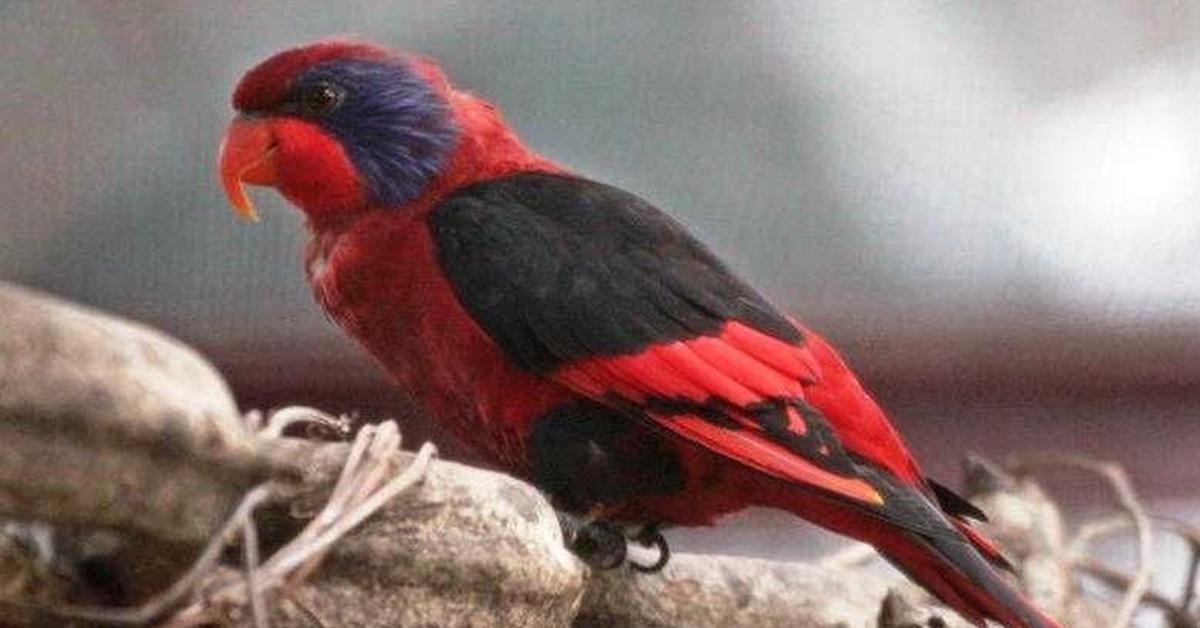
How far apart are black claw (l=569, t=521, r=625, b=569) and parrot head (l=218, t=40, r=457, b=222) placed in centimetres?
18

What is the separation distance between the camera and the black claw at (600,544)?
792 millimetres

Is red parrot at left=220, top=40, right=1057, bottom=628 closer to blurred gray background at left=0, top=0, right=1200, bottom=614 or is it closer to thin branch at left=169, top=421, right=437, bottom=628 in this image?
thin branch at left=169, top=421, right=437, bottom=628

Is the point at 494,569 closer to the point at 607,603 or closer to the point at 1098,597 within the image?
the point at 607,603

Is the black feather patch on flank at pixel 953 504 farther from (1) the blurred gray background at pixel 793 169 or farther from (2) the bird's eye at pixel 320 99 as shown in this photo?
(1) the blurred gray background at pixel 793 169

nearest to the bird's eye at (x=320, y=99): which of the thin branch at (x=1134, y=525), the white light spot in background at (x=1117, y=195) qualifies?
the thin branch at (x=1134, y=525)

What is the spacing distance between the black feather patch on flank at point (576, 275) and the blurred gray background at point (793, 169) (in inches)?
15.6

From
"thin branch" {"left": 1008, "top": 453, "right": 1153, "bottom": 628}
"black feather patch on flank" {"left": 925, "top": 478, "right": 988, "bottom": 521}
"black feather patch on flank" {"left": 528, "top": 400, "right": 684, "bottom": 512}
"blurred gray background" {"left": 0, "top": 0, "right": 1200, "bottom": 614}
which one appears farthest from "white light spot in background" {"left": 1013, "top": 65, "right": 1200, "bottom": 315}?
"black feather patch on flank" {"left": 528, "top": 400, "right": 684, "bottom": 512}

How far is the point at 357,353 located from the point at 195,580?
2.75 feet

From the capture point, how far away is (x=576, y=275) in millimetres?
801

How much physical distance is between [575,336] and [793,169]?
27.3 inches

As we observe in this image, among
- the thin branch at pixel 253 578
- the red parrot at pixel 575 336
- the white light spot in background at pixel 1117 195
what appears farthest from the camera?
the white light spot in background at pixel 1117 195

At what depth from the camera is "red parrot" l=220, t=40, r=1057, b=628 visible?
78 cm

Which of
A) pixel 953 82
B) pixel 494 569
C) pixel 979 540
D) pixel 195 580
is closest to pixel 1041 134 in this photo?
pixel 953 82

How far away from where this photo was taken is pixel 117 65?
4.02 feet
